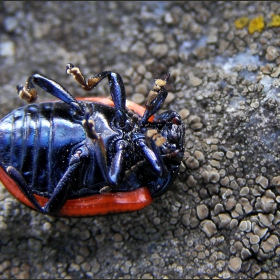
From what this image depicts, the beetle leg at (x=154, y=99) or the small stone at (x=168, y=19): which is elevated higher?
the small stone at (x=168, y=19)

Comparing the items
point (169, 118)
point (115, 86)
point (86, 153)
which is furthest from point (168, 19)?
point (86, 153)

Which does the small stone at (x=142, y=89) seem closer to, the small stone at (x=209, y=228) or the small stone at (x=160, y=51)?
the small stone at (x=160, y=51)

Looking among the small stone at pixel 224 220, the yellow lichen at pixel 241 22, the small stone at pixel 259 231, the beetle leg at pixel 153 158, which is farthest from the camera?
the yellow lichen at pixel 241 22

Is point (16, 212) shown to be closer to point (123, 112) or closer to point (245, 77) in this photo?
point (123, 112)

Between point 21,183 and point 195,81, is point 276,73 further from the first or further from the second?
point 21,183

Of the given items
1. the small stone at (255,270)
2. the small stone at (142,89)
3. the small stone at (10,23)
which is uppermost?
the small stone at (10,23)

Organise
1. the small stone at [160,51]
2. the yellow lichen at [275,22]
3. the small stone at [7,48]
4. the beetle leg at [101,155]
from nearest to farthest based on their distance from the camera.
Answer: the beetle leg at [101,155] → the yellow lichen at [275,22] → the small stone at [160,51] → the small stone at [7,48]

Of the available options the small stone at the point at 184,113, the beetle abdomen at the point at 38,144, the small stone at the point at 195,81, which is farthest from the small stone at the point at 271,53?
Result: the beetle abdomen at the point at 38,144

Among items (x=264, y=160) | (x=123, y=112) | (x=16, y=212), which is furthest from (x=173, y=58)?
(x=16, y=212)
